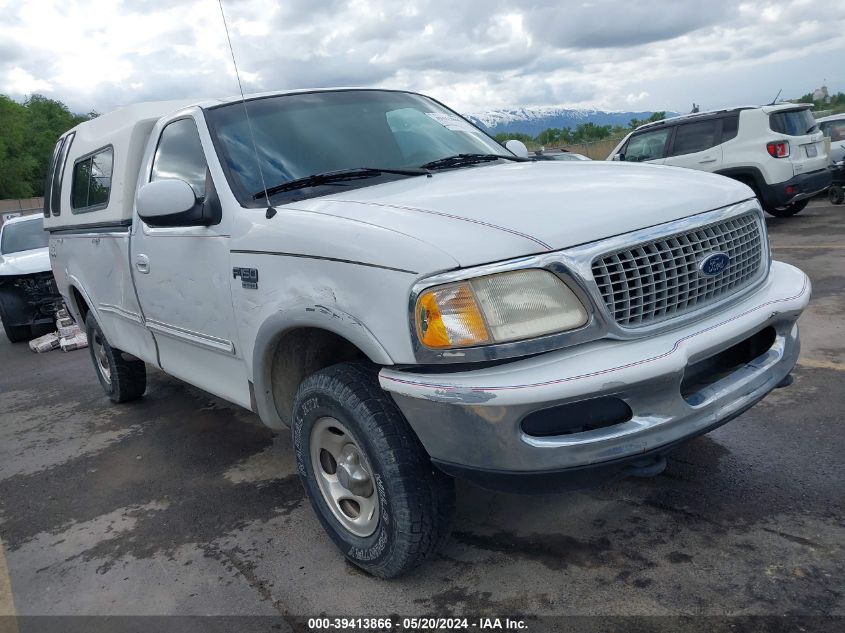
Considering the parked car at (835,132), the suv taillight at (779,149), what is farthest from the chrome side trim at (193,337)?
the parked car at (835,132)

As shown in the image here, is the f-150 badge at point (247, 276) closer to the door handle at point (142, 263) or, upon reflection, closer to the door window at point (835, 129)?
the door handle at point (142, 263)

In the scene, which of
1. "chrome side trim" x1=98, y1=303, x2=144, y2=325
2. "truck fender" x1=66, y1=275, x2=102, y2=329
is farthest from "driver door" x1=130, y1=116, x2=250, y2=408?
"truck fender" x1=66, y1=275, x2=102, y2=329

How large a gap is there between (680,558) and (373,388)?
4.28ft

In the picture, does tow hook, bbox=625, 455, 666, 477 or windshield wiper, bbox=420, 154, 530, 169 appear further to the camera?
windshield wiper, bbox=420, 154, 530, 169

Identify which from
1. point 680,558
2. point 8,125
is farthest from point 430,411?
point 8,125

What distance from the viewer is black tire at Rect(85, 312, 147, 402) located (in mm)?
5410

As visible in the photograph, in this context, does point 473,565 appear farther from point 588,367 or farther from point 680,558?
point 588,367

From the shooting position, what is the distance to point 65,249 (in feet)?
18.1

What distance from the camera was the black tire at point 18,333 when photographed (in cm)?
940

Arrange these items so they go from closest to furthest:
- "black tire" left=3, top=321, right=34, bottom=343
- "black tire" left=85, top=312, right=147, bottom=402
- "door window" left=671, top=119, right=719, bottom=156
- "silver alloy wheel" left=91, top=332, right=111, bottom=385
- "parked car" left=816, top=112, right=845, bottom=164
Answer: "black tire" left=85, top=312, right=147, bottom=402, "silver alloy wheel" left=91, top=332, right=111, bottom=385, "black tire" left=3, top=321, right=34, bottom=343, "door window" left=671, top=119, right=719, bottom=156, "parked car" left=816, top=112, right=845, bottom=164

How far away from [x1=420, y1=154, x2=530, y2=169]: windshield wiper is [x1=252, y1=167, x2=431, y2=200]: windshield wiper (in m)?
0.14

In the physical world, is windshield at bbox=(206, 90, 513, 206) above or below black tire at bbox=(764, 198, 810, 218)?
above

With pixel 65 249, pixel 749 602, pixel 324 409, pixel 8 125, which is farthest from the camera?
pixel 8 125

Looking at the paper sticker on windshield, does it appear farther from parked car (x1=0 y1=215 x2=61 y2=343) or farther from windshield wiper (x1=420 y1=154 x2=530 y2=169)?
parked car (x1=0 y1=215 x2=61 y2=343)
